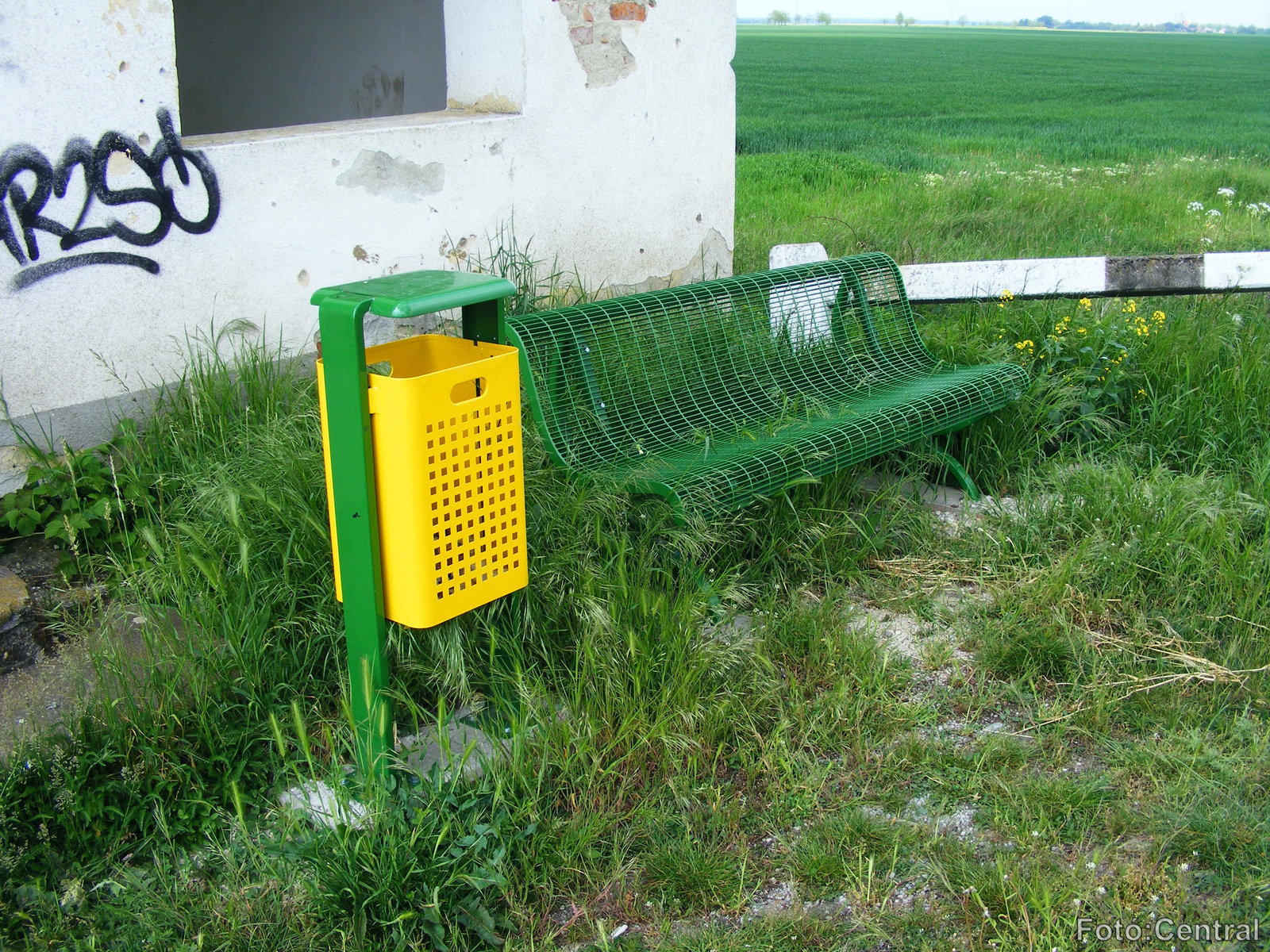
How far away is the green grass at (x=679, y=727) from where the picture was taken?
2.18 meters

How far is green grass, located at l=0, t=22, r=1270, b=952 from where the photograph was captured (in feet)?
7.14

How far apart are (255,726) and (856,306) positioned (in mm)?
2939

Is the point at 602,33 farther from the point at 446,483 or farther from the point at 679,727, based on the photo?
the point at 679,727

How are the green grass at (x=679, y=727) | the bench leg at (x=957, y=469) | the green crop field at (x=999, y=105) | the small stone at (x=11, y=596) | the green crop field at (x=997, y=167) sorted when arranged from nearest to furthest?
the green grass at (x=679, y=727) → the small stone at (x=11, y=596) → the bench leg at (x=957, y=469) → the green crop field at (x=997, y=167) → the green crop field at (x=999, y=105)

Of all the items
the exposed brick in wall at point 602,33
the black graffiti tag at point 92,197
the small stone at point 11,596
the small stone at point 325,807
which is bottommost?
the small stone at point 325,807

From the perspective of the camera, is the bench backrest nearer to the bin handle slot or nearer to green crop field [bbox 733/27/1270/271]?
the bin handle slot

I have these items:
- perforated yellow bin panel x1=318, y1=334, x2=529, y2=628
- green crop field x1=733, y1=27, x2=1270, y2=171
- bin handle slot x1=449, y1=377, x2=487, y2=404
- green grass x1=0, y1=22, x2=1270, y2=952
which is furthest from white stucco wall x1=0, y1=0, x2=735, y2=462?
green crop field x1=733, y1=27, x2=1270, y2=171

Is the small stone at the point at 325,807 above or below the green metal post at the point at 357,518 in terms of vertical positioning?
below

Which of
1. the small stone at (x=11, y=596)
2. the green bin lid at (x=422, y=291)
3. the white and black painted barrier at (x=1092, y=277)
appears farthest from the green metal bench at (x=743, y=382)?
the small stone at (x=11, y=596)

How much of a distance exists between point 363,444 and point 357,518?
17 centimetres

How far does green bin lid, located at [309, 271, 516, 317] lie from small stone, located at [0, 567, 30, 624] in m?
1.49

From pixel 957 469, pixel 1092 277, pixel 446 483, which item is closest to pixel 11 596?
pixel 446 483

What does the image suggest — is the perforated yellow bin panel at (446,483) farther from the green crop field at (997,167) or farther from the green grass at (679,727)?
the green crop field at (997,167)

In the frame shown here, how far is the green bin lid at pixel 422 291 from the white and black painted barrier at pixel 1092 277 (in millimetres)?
2661
